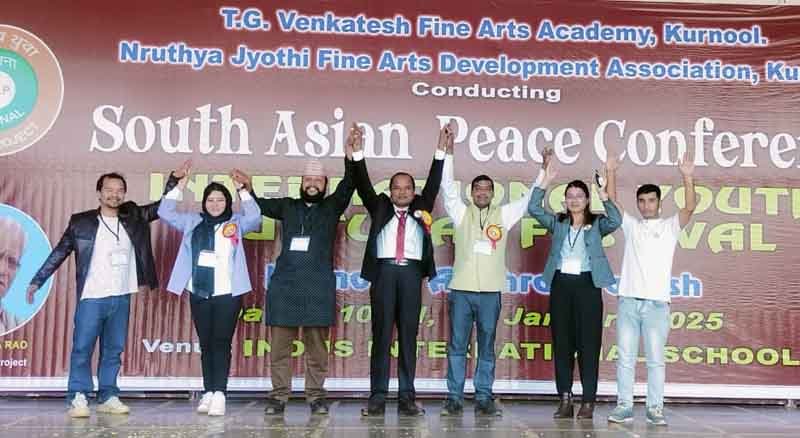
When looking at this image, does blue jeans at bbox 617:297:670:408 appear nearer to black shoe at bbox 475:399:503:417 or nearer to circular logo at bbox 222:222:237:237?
black shoe at bbox 475:399:503:417

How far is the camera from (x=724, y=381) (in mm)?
5332

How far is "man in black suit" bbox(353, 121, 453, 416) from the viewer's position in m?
4.58

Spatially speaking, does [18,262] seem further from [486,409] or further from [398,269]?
[486,409]

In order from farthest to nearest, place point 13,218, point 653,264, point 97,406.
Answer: point 13,218, point 97,406, point 653,264

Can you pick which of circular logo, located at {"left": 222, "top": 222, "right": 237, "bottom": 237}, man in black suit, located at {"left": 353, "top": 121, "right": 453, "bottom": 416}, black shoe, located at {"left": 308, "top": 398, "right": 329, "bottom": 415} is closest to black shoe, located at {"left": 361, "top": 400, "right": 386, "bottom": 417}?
man in black suit, located at {"left": 353, "top": 121, "right": 453, "bottom": 416}

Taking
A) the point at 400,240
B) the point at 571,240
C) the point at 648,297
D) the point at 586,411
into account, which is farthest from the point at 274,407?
the point at 648,297

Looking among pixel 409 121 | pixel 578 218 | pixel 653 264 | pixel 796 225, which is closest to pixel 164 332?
pixel 409 121

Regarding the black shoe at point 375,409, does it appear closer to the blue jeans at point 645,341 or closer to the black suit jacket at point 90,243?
the blue jeans at point 645,341

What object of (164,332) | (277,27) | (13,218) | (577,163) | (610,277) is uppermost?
(277,27)

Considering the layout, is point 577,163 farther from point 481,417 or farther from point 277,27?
point 277,27

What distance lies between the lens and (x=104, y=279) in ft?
15.1

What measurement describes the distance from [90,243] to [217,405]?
1155 mm

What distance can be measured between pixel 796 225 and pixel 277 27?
12.1 ft

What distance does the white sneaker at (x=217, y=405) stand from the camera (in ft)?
14.8
